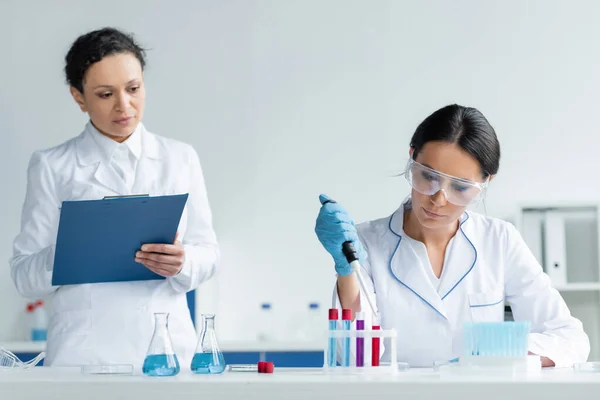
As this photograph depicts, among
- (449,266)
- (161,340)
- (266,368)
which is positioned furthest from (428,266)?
(161,340)

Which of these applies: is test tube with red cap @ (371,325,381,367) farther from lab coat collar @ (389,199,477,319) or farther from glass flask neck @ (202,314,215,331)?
lab coat collar @ (389,199,477,319)

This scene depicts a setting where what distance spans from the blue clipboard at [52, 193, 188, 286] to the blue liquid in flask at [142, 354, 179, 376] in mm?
493

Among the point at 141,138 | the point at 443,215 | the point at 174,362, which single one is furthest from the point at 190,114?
the point at 174,362

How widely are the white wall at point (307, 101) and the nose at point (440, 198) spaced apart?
2016mm

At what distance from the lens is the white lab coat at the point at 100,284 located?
6.68 feet

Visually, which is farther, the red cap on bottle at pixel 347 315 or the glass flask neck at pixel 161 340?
the red cap on bottle at pixel 347 315

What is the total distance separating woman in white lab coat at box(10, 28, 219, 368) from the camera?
6.68 feet

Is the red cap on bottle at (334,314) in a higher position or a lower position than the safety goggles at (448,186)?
lower

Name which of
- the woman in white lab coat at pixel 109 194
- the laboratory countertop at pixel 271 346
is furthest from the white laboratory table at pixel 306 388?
the laboratory countertop at pixel 271 346

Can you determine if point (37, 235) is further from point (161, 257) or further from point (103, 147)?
point (161, 257)

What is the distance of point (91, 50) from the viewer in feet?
7.06

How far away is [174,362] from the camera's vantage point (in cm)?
137

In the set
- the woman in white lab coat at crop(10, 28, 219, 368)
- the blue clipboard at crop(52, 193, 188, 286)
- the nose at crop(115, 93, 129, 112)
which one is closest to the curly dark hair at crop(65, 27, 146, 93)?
the woman in white lab coat at crop(10, 28, 219, 368)

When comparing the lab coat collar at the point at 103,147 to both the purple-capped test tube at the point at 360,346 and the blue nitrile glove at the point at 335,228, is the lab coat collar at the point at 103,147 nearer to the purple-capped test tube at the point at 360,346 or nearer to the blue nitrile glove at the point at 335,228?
the blue nitrile glove at the point at 335,228
